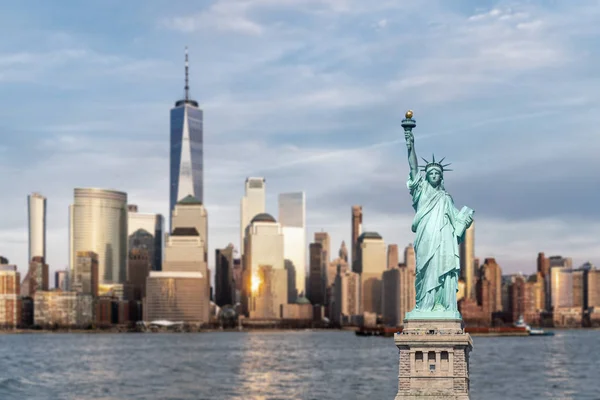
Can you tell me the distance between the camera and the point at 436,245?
33.7 metres

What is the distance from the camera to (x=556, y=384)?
93500 mm

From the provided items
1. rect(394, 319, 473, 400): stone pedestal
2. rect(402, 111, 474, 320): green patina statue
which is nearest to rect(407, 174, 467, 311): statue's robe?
rect(402, 111, 474, 320): green patina statue

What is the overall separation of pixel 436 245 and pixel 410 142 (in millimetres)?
3358

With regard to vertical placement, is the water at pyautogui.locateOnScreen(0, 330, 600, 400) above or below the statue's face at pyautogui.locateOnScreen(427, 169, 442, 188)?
below

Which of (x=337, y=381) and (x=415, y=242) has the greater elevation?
(x=415, y=242)

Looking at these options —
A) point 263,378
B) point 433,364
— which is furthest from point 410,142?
point 263,378

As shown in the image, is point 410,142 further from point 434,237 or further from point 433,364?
point 433,364

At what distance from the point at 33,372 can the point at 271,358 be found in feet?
134

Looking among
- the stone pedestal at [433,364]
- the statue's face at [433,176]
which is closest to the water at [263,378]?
the stone pedestal at [433,364]

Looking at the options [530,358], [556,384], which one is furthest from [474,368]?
[530,358]

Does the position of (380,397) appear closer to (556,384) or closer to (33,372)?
(556,384)

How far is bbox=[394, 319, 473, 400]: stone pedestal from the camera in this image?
32.4 meters

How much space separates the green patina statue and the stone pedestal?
2.74ft

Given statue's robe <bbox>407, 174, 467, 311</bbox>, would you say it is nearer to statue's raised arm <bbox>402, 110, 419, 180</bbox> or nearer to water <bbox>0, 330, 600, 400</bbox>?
statue's raised arm <bbox>402, 110, 419, 180</bbox>
